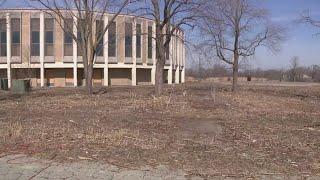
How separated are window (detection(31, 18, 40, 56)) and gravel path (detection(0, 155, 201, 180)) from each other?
55994 millimetres

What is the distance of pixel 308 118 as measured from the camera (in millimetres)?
15891

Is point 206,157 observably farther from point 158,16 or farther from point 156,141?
point 158,16

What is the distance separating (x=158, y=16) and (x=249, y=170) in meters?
18.7

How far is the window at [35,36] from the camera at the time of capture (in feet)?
201

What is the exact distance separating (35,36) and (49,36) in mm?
1834

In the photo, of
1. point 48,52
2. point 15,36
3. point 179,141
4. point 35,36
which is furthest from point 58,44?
point 179,141

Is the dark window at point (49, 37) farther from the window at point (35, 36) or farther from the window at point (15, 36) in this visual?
the window at point (15, 36)

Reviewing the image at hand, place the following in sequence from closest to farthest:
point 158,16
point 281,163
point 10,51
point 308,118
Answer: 1. point 281,163
2. point 308,118
3. point 158,16
4. point 10,51

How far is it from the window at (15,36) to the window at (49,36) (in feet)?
11.9

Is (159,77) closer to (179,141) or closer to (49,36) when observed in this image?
(179,141)

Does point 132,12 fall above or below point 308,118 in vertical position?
above

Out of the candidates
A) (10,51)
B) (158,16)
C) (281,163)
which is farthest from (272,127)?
(10,51)

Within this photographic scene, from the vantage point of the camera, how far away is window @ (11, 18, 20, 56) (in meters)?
61.0

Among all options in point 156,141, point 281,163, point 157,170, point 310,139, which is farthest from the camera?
point 310,139
